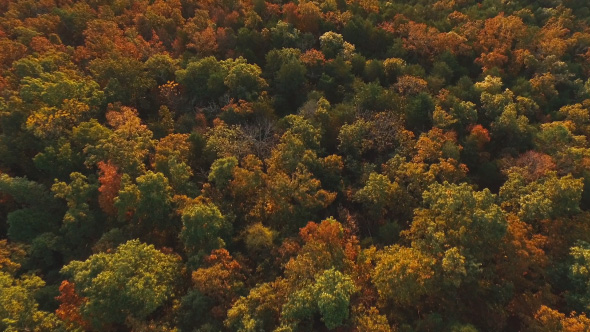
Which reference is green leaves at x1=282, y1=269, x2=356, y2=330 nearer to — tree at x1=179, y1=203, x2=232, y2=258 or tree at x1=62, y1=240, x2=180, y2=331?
tree at x1=179, y1=203, x2=232, y2=258

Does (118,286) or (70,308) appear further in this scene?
(70,308)

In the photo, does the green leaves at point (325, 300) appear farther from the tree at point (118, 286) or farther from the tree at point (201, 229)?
the tree at point (118, 286)

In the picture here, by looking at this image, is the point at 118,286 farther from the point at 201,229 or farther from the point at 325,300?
the point at 325,300

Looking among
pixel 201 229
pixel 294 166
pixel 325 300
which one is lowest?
pixel 325 300

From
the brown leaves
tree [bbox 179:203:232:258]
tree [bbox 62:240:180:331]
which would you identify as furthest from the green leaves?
the brown leaves

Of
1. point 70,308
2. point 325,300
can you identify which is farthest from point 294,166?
point 70,308

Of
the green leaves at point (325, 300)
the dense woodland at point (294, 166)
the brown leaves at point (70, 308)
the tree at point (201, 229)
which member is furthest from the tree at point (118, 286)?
the green leaves at point (325, 300)

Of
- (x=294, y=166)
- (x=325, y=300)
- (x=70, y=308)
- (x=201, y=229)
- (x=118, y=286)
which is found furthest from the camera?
(x=294, y=166)
